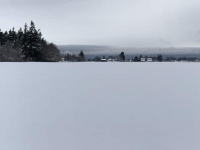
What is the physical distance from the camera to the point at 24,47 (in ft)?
158

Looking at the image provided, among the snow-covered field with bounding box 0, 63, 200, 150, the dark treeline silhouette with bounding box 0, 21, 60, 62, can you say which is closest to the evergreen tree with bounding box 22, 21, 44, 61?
the dark treeline silhouette with bounding box 0, 21, 60, 62

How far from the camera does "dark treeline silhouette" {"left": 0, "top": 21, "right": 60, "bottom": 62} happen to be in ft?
158

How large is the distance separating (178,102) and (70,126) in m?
3.96

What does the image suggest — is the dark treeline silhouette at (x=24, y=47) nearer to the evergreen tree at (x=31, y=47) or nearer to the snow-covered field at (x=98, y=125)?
the evergreen tree at (x=31, y=47)

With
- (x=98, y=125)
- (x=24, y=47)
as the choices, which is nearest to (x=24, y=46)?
(x=24, y=47)

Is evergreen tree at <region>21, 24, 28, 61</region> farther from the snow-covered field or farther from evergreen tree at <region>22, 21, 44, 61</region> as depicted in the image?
A: the snow-covered field

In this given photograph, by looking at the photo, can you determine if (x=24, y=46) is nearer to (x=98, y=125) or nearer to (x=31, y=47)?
(x=31, y=47)

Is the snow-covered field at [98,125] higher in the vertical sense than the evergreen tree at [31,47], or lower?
lower

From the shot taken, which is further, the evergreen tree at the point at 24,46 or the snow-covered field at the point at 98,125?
the evergreen tree at the point at 24,46

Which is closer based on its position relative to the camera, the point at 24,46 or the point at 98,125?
the point at 98,125

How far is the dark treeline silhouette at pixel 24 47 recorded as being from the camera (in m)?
48.1

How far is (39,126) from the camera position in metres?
4.73

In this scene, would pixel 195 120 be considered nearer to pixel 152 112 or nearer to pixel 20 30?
pixel 152 112

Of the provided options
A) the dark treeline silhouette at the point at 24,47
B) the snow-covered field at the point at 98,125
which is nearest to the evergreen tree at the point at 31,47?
the dark treeline silhouette at the point at 24,47
